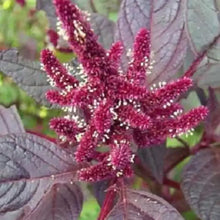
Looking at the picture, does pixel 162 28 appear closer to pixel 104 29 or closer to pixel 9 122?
pixel 104 29

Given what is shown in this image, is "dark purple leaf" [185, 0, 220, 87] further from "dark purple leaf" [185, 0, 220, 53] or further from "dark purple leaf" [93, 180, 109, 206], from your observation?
"dark purple leaf" [93, 180, 109, 206]

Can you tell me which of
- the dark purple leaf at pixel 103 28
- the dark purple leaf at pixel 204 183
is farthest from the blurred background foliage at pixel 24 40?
the dark purple leaf at pixel 204 183

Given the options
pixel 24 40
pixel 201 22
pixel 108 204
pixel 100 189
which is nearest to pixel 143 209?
pixel 108 204

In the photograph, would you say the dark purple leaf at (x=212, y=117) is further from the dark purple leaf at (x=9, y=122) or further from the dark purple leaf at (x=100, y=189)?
the dark purple leaf at (x=9, y=122)

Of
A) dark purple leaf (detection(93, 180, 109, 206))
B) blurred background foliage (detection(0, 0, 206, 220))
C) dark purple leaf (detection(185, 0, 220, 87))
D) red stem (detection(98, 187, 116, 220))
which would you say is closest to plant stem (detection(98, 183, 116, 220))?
red stem (detection(98, 187, 116, 220))

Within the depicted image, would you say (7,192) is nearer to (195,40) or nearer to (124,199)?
(124,199)
